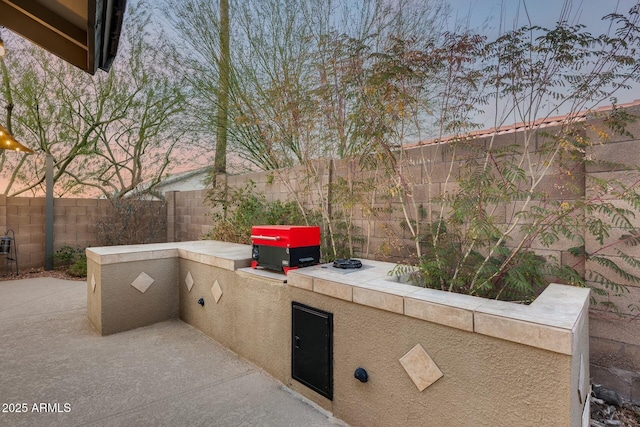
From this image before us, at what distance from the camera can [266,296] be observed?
8.73 feet

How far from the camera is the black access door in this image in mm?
2148

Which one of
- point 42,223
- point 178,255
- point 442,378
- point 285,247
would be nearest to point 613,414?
point 442,378

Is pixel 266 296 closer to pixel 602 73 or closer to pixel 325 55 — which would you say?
pixel 325 55

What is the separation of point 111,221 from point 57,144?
2.46 m

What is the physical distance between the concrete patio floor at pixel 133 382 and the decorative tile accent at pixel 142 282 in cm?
46

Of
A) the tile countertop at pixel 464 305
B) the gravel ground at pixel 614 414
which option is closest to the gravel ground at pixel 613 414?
the gravel ground at pixel 614 414

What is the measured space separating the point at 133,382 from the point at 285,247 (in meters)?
1.58

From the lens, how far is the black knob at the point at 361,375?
6.23ft

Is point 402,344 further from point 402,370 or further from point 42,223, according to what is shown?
point 42,223

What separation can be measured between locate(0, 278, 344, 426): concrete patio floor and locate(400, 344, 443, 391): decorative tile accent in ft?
2.31

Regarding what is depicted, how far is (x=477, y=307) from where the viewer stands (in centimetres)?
155

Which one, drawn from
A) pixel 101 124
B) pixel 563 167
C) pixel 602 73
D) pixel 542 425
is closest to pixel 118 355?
pixel 542 425

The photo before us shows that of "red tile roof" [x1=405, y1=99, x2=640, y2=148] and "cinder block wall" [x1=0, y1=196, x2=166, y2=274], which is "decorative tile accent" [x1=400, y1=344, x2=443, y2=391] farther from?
→ "cinder block wall" [x1=0, y1=196, x2=166, y2=274]

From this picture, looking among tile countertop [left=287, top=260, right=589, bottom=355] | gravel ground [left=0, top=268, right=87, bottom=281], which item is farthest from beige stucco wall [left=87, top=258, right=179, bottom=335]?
gravel ground [left=0, top=268, right=87, bottom=281]
